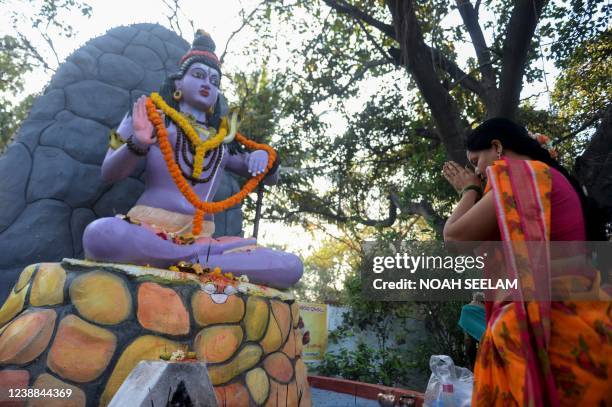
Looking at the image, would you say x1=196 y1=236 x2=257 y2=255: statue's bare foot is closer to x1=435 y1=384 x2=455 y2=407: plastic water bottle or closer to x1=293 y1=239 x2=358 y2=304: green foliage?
x1=435 y1=384 x2=455 y2=407: plastic water bottle

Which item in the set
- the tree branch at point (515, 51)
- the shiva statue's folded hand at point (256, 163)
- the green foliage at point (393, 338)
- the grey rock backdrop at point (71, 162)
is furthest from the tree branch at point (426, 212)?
the shiva statue's folded hand at point (256, 163)

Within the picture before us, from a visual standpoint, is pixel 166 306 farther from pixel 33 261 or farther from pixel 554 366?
pixel 554 366

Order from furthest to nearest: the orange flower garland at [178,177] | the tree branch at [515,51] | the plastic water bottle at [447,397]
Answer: the tree branch at [515,51], the orange flower garland at [178,177], the plastic water bottle at [447,397]

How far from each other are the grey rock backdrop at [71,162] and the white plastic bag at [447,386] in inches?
104

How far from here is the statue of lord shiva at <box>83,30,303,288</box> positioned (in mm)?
3453

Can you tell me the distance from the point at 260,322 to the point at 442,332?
422cm

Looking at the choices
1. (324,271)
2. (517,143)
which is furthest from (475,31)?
(324,271)

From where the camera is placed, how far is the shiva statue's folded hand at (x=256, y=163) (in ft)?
14.7

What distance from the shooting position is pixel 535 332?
137 cm

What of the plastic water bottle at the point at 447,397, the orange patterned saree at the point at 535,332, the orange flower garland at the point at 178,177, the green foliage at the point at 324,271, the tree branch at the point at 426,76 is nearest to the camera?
the orange patterned saree at the point at 535,332

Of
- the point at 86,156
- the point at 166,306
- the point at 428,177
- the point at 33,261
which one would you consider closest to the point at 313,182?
the point at 428,177

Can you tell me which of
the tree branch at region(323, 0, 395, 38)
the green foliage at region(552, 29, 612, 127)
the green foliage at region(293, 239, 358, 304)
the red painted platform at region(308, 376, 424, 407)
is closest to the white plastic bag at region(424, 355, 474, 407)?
the red painted platform at region(308, 376, 424, 407)

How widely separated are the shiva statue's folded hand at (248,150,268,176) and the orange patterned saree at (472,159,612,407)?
3.12 meters

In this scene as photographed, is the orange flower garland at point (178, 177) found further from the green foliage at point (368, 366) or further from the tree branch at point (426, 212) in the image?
the tree branch at point (426, 212)
